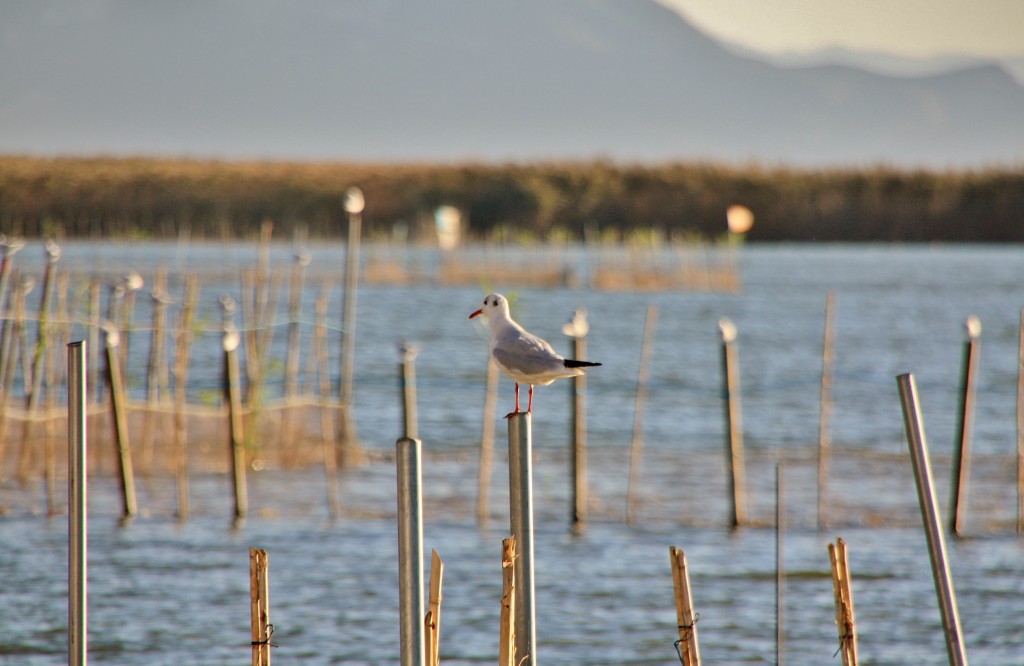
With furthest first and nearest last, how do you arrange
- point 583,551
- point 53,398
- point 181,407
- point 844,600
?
point 53,398 → point 181,407 → point 583,551 → point 844,600

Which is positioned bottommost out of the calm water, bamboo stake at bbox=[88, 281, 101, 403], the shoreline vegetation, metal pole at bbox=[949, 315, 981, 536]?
the calm water

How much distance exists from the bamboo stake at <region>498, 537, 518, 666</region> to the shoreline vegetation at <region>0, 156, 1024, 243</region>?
4938 cm

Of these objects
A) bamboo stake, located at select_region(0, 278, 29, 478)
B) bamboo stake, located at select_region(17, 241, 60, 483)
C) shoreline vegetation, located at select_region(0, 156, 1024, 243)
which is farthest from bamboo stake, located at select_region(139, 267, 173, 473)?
shoreline vegetation, located at select_region(0, 156, 1024, 243)

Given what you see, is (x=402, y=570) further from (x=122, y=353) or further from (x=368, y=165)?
(x=368, y=165)

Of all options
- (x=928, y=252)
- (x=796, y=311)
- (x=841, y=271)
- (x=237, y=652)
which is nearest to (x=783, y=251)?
(x=928, y=252)

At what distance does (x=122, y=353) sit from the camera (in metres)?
12.9

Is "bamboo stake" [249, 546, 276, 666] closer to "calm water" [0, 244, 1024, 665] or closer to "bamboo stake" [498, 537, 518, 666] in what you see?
"bamboo stake" [498, 537, 518, 666]

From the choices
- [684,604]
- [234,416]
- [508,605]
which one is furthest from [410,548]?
[234,416]

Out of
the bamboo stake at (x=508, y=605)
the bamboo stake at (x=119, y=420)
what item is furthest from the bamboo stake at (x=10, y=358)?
the bamboo stake at (x=508, y=605)

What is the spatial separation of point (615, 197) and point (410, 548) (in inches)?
2347

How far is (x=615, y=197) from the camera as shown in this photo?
2463 inches

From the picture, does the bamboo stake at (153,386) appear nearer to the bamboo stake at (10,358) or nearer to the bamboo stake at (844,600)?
the bamboo stake at (10,358)

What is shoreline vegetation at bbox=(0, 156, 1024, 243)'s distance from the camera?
55.2m

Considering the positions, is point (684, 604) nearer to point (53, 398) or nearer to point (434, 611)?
point (434, 611)
